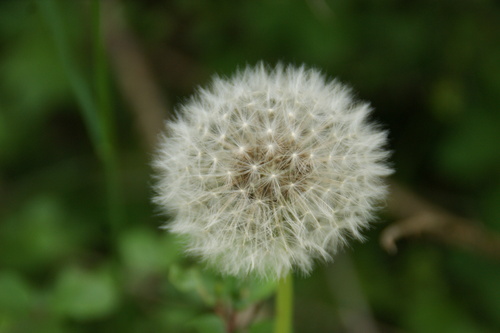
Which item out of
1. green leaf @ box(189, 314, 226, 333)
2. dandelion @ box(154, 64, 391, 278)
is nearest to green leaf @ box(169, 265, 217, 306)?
green leaf @ box(189, 314, 226, 333)

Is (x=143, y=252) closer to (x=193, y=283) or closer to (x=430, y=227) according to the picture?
(x=193, y=283)

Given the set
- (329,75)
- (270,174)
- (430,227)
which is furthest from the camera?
(329,75)

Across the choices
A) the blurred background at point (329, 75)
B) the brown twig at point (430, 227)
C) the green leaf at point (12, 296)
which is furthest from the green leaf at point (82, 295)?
the brown twig at point (430, 227)

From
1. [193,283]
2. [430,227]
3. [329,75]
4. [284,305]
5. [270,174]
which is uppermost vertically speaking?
[329,75]

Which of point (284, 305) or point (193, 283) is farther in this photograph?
point (193, 283)

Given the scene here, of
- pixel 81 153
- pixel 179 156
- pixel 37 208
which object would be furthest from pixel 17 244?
pixel 179 156

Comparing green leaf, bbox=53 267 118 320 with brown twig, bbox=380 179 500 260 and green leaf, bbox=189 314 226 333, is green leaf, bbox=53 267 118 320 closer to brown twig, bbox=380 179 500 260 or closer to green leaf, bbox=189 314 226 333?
green leaf, bbox=189 314 226 333

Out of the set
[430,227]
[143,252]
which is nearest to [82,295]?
[143,252]

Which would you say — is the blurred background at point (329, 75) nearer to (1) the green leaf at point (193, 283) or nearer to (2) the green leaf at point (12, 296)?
(2) the green leaf at point (12, 296)
